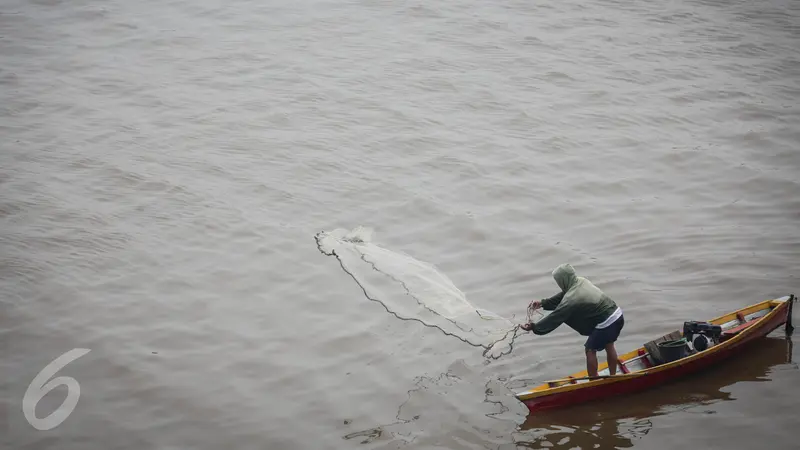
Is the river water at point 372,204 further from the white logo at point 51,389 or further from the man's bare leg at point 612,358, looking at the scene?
the man's bare leg at point 612,358

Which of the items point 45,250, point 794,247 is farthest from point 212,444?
point 794,247

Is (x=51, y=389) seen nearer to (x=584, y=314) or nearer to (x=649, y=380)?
(x=584, y=314)

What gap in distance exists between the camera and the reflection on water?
283 inches

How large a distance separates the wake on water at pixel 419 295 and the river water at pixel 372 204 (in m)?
0.67

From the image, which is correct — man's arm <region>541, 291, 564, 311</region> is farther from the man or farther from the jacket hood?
the jacket hood

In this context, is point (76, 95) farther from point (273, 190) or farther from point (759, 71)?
point (759, 71)

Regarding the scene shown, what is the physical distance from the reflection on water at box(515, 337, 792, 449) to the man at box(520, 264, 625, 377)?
0.73 metres

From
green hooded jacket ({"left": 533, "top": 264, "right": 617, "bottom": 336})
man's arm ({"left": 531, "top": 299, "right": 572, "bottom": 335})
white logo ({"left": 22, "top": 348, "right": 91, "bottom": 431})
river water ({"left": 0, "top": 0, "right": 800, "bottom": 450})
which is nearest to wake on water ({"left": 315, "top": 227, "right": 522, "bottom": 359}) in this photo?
man's arm ({"left": 531, "top": 299, "right": 572, "bottom": 335})

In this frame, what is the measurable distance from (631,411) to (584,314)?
4.21ft

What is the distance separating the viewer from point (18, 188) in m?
11.6

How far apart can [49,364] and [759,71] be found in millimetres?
16753

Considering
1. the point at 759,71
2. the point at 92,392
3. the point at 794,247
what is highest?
the point at 759,71

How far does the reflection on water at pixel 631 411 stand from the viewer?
7.18 metres

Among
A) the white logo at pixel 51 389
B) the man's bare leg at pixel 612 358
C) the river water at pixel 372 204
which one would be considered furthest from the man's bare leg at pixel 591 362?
the white logo at pixel 51 389
